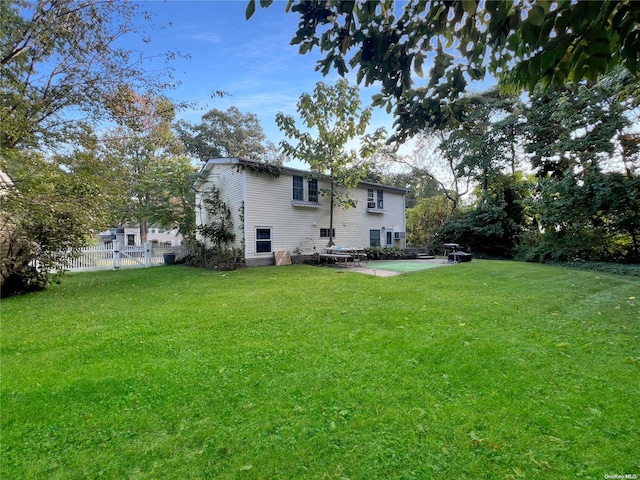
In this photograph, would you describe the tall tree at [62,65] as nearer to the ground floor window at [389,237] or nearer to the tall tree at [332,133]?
the tall tree at [332,133]

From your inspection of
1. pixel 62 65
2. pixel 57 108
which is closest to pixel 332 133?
pixel 62 65

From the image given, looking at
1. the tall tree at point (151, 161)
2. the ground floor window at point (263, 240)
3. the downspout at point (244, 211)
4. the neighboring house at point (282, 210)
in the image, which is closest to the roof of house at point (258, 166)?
the neighboring house at point (282, 210)

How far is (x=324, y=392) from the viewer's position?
2.85 m

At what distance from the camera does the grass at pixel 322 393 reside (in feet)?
6.63

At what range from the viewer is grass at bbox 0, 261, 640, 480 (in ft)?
6.63

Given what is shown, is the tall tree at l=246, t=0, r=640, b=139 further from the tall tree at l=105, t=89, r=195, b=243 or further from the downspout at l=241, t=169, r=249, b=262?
the downspout at l=241, t=169, r=249, b=262

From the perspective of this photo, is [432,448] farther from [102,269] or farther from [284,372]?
[102,269]

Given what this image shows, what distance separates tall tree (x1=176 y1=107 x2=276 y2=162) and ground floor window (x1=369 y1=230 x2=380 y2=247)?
56.8ft

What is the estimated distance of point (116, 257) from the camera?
14.2m

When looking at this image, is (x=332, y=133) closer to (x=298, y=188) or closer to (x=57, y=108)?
(x=298, y=188)

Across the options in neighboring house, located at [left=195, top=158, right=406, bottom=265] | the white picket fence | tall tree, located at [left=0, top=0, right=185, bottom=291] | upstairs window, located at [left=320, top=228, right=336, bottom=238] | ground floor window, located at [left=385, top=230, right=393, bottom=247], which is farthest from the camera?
ground floor window, located at [left=385, top=230, right=393, bottom=247]

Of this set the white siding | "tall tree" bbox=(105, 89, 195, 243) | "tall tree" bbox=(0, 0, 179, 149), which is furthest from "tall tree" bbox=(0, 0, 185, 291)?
the white siding

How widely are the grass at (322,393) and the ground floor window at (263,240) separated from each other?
822 cm

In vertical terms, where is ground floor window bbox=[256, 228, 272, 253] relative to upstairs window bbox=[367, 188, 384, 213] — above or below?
below
